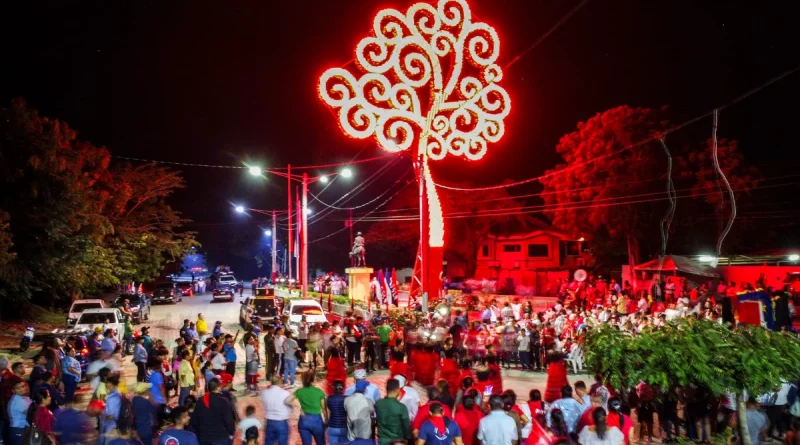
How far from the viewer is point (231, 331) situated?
97.3 feet

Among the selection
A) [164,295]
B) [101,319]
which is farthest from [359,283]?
[164,295]

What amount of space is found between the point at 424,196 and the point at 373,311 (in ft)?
18.2

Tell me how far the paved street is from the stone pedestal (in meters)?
6.46

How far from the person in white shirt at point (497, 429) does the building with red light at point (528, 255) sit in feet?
135

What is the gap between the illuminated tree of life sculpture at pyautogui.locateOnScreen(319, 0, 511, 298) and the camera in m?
24.0

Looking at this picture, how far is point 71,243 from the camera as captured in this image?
27.6 metres

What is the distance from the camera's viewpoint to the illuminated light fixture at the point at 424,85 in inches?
944

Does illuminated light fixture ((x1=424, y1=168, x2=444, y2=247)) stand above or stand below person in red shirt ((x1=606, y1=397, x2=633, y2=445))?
above

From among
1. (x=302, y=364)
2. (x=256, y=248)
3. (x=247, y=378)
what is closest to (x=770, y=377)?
(x=247, y=378)

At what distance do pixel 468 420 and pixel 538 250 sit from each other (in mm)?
47419

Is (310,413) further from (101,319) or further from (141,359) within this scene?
(101,319)

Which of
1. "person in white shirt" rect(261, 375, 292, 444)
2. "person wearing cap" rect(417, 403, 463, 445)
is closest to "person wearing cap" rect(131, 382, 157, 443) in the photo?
"person in white shirt" rect(261, 375, 292, 444)

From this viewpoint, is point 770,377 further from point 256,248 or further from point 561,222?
point 256,248

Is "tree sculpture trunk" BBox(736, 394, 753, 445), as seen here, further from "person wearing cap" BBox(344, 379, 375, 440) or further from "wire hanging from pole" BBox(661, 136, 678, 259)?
"wire hanging from pole" BBox(661, 136, 678, 259)
